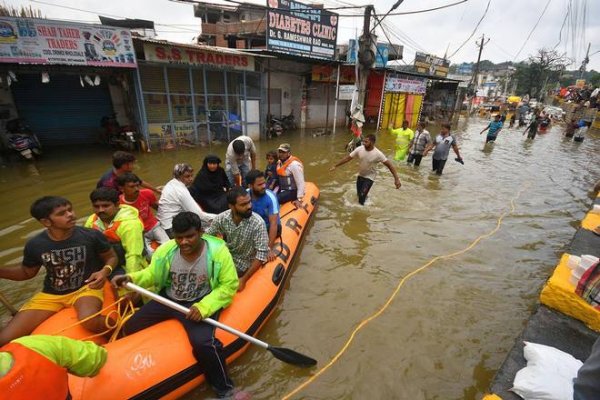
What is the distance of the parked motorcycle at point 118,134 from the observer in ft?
35.0

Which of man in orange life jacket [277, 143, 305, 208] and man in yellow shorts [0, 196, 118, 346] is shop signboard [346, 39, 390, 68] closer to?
man in orange life jacket [277, 143, 305, 208]

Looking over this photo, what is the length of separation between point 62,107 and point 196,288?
11929mm

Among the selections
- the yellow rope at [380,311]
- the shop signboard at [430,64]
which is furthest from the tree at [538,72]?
the yellow rope at [380,311]

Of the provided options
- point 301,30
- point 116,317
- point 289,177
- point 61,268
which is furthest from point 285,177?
point 301,30

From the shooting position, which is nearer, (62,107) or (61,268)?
(61,268)

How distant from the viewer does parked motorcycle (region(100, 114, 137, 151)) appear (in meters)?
10.7

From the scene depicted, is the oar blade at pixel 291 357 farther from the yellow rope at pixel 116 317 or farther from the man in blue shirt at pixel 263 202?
the yellow rope at pixel 116 317

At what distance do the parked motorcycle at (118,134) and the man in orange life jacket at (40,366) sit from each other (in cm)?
1032

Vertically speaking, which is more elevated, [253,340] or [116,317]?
[116,317]

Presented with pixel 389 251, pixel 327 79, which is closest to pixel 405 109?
pixel 327 79

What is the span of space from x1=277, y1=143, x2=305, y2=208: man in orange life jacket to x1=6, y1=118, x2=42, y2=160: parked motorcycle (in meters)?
8.49

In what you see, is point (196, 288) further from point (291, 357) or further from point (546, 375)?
point (546, 375)

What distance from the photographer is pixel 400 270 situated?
469cm

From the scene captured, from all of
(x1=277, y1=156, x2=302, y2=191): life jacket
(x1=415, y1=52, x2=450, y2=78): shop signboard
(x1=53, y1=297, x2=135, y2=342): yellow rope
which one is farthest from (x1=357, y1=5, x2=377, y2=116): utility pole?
(x1=415, y1=52, x2=450, y2=78): shop signboard
